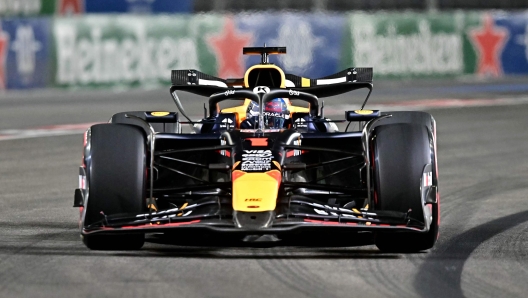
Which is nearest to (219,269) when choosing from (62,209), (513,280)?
(513,280)

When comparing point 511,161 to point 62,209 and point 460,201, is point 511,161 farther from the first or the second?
point 62,209

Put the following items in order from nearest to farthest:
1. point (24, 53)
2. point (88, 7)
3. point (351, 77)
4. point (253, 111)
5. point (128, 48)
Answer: point (253, 111), point (351, 77), point (24, 53), point (128, 48), point (88, 7)

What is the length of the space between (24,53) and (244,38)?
16.1ft

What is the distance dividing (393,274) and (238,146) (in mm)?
1676

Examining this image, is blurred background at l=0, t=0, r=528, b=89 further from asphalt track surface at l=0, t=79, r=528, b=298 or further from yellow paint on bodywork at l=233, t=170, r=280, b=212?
yellow paint on bodywork at l=233, t=170, r=280, b=212

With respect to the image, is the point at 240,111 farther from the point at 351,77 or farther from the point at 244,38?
the point at 244,38

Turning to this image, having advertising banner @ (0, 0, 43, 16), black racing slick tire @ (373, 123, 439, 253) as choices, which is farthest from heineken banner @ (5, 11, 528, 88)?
black racing slick tire @ (373, 123, 439, 253)

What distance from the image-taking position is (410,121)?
29.8ft

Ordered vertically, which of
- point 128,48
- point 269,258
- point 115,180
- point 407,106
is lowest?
point 407,106

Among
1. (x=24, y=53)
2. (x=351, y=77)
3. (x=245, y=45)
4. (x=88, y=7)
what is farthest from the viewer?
(x=245, y=45)

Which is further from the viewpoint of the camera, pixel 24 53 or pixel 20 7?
pixel 20 7

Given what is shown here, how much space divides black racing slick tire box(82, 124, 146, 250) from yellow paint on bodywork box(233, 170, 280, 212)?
0.69 metres

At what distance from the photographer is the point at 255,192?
767cm

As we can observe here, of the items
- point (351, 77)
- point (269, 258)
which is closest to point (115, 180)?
point (269, 258)
